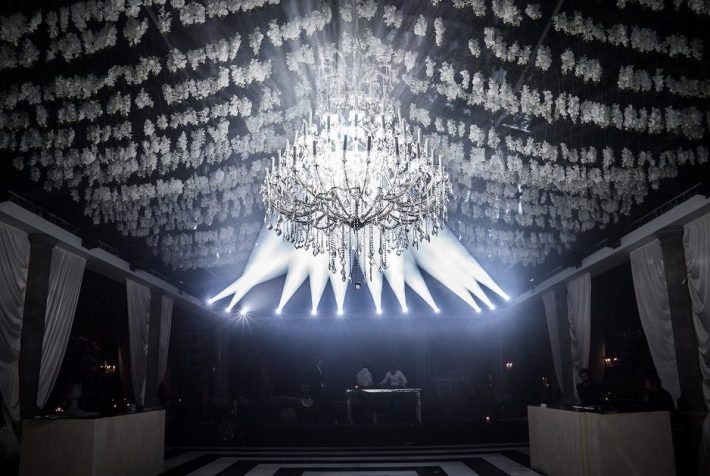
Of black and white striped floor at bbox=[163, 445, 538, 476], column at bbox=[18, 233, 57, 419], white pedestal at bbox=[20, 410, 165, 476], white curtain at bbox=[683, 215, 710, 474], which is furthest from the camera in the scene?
black and white striped floor at bbox=[163, 445, 538, 476]

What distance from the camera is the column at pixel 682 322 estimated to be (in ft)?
23.1

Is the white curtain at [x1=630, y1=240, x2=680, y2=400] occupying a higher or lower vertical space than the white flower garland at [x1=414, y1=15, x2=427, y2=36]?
lower

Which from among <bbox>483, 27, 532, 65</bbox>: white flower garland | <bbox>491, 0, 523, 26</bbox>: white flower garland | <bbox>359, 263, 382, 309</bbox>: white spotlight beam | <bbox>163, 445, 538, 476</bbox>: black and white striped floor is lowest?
<bbox>163, 445, 538, 476</bbox>: black and white striped floor

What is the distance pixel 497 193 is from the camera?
841 centimetres

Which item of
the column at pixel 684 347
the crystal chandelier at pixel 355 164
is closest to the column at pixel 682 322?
the column at pixel 684 347

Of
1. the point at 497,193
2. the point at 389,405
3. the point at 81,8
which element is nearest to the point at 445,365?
the point at 389,405

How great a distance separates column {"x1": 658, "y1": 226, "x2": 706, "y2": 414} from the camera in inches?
277

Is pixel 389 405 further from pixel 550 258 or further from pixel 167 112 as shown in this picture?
pixel 167 112

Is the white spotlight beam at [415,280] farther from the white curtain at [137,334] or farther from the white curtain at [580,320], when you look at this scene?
the white curtain at [137,334]

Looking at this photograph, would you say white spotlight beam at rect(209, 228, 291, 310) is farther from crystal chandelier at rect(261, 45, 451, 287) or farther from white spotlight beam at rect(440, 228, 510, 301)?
crystal chandelier at rect(261, 45, 451, 287)

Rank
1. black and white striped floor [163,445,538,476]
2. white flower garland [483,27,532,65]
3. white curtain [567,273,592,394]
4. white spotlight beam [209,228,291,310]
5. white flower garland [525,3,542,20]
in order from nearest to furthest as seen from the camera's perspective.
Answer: white flower garland [525,3,542,20] → white flower garland [483,27,532,65] → black and white striped floor [163,445,538,476] → white curtain [567,273,592,394] → white spotlight beam [209,228,291,310]

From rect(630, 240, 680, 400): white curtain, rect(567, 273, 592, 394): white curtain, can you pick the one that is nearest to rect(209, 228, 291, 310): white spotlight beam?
rect(567, 273, 592, 394): white curtain

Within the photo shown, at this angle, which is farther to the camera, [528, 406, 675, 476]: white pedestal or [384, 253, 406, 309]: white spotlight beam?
[384, 253, 406, 309]: white spotlight beam

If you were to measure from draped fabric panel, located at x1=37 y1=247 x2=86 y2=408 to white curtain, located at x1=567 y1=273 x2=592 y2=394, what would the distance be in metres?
9.02
